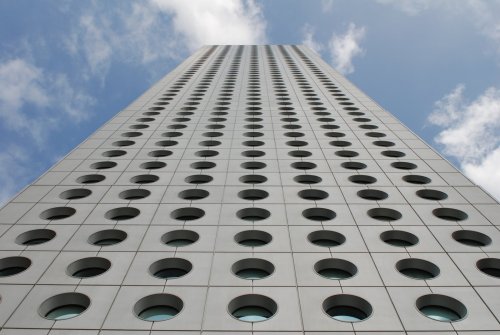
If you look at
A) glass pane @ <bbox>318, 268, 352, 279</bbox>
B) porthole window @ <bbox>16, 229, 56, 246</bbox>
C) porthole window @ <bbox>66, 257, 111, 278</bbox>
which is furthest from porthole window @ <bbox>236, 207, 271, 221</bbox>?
porthole window @ <bbox>16, 229, 56, 246</bbox>

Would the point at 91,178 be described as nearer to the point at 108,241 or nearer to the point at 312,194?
the point at 108,241

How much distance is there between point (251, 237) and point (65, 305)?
287 inches

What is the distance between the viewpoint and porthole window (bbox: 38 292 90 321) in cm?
1590

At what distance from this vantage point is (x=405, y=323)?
14.9 metres

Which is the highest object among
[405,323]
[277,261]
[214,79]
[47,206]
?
[214,79]

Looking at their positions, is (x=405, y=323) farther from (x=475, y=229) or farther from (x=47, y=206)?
(x=47, y=206)

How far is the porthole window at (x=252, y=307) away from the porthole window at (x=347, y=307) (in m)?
1.69

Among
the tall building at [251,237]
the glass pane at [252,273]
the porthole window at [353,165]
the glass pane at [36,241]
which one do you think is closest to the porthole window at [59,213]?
the tall building at [251,237]

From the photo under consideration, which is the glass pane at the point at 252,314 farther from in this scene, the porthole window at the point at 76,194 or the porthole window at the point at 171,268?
the porthole window at the point at 76,194

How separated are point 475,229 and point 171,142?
17.6m

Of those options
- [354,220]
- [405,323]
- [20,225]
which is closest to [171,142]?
[20,225]

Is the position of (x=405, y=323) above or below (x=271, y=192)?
below

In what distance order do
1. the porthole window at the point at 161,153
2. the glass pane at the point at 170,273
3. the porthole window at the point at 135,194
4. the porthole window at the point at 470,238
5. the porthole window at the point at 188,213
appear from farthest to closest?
the porthole window at the point at 161,153 → the porthole window at the point at 135,194 → the porthole window at the point at 188,213 → the porthole window at the point at 470,238 → the glass pane at the point at 170,273

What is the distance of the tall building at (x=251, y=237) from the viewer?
15398mm
